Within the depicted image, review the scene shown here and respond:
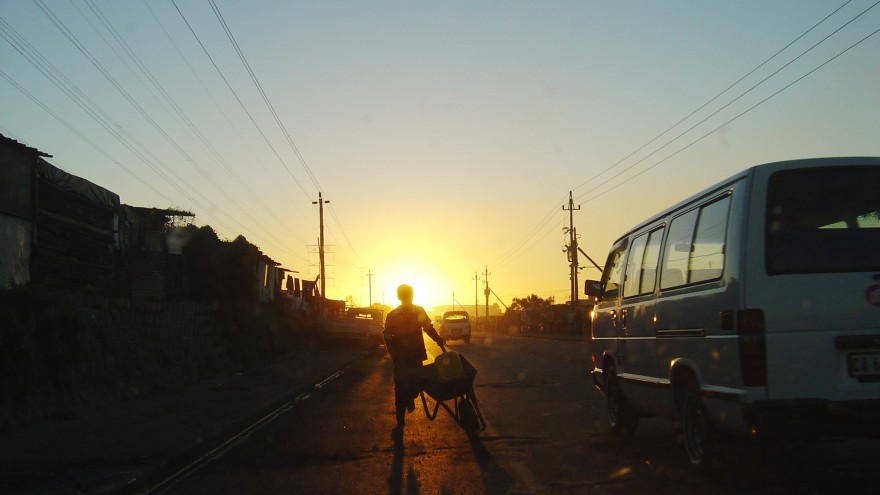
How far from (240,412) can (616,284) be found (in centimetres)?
603

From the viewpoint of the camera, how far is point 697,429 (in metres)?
6.46

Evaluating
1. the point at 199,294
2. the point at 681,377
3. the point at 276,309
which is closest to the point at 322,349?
the point at 276,309

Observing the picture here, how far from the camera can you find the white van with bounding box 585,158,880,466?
5.14 metres

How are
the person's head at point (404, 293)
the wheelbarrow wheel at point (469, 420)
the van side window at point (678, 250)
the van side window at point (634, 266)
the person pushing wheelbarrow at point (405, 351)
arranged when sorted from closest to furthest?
1. the van side window at point (678, 250)
2. the van side window at point (634, 266)
3. the wheelbarrow wheel at point (469, 420)
4. the person pushing wheelbarrow at point (405, 351)
5. the person's head at point (404, 293)

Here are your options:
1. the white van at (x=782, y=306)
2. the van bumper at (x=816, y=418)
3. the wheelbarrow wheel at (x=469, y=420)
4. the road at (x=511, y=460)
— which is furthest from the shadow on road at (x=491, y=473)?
the van bumper at (x=816, y=418)

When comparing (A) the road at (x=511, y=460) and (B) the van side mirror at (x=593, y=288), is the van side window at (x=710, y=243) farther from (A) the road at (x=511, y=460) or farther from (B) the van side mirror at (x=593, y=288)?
(B) the van side mirror at (x=593, y=288)

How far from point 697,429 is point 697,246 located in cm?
149

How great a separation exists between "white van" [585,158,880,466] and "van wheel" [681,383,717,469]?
0.05 ft

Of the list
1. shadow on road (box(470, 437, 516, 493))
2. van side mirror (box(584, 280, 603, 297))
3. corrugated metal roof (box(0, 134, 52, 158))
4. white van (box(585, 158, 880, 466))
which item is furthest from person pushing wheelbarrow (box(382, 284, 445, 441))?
corrugated metal roof (box(0, 134, 52, 158))

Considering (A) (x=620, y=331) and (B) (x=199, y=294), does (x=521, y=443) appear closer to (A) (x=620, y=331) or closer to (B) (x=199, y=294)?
(A) (x=620, y=331)

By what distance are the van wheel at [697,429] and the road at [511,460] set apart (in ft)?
0.49

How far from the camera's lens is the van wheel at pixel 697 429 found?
609 cm

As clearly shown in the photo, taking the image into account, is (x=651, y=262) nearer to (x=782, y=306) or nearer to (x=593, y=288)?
(x=593, y=288)

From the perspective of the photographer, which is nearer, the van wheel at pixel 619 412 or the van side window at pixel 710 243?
the van side window at pixel 710 243
